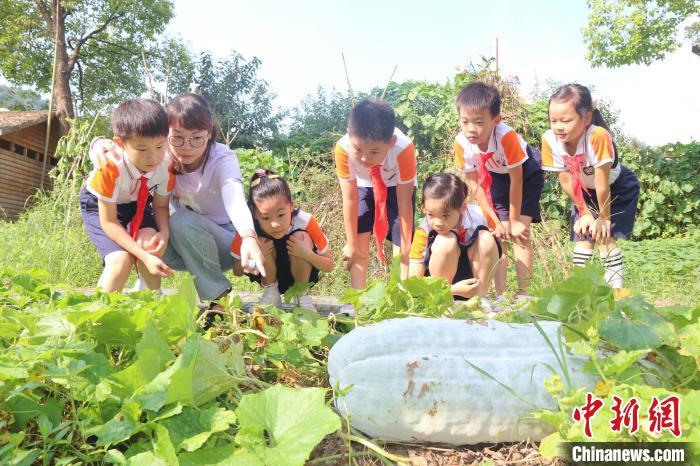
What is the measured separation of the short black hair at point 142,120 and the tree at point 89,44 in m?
17.9

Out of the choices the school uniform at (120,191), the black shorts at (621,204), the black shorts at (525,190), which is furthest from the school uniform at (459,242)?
the school uniform at (120,191)

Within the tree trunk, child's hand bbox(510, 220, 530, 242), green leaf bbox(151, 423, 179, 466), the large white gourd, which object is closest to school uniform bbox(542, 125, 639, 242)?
child's hand bbox(510, 220, 530, 242)

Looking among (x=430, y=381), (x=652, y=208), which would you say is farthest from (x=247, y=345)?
(x=652, y=208)

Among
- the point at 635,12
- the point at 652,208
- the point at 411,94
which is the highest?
the point at 635,12

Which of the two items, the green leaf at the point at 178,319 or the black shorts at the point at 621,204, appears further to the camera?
the black shorts at the point at 621,204

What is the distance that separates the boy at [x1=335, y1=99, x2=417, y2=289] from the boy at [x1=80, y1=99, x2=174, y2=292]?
1024 mm

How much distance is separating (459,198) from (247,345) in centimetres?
173

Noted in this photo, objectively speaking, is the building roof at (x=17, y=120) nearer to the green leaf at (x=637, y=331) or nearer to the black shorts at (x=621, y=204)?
the black shorts at (x=621, y=204)

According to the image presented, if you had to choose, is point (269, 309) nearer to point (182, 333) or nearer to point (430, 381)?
point (182, 333)

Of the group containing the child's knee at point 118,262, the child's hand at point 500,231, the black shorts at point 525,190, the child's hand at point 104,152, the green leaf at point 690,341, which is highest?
the child's hand at point 104,152

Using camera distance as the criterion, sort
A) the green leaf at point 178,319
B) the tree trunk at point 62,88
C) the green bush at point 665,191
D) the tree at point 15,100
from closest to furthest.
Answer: the green leaf at point 178,319
the green bush at point 665,191
the tree trunk at point 62,88
the tree at point 15,100

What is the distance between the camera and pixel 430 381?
118cm
